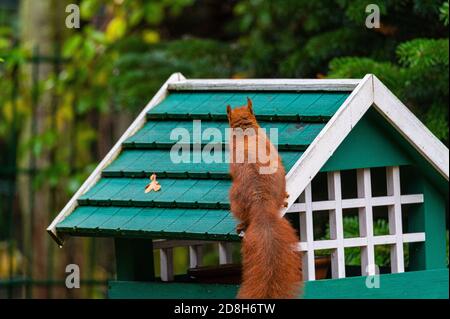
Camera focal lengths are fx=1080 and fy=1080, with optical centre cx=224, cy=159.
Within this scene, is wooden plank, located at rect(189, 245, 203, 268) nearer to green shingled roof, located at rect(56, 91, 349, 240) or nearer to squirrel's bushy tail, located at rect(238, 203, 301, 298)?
green shingled roof, located at rect(56, 91, 349, 240)

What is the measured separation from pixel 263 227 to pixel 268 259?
11 centimetres

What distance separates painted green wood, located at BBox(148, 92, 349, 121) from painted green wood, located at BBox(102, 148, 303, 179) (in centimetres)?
21

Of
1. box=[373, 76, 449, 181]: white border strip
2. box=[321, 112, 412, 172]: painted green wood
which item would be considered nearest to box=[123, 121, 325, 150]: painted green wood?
box=[321, 112, 412, 172]: painted green wood

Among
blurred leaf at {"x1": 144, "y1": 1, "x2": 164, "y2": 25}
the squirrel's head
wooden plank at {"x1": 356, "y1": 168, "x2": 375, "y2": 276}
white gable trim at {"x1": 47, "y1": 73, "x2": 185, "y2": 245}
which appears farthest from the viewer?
blurred leaf at {"x1": 144, "y1": 1, "x2": 164, "y2": 25}

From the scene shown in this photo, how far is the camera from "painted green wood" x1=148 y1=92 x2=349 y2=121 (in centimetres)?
436

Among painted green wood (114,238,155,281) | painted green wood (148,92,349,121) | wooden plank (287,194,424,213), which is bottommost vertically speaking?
painted green wood (114,238,155,281)

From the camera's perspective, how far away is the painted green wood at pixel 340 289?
4.19m

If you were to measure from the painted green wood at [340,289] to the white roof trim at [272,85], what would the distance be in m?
0.79

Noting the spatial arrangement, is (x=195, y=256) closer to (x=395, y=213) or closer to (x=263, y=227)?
(x=395, y=213)

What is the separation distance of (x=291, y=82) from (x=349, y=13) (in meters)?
1.41

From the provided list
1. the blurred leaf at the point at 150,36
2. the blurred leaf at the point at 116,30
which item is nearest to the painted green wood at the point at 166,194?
the blurred leaf at the point at 116,30

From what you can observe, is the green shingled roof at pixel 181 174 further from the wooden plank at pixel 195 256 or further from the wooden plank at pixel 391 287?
the wooden plank at pixel 195 256

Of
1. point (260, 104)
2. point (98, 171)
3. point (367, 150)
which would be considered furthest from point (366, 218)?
point (98, 171)

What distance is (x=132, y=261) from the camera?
4.68 m
